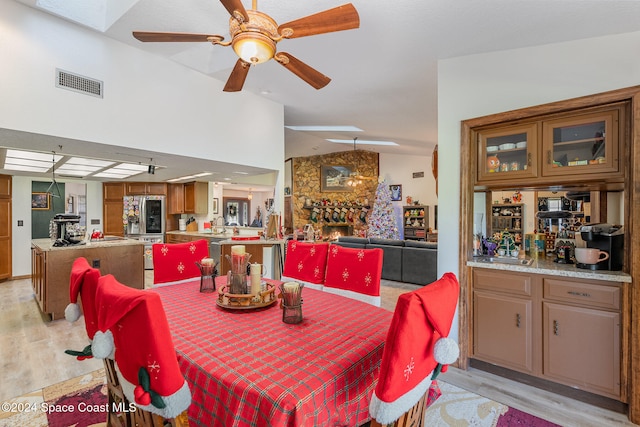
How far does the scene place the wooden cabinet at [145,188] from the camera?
21.6 ft

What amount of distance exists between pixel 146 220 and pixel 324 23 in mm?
6258

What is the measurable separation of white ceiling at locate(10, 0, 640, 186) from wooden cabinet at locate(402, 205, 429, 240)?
516 centimetres

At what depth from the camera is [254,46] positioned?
159cm

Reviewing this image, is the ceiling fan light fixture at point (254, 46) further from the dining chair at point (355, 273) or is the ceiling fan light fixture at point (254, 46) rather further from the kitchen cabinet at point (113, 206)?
the kitchen cabinet at point (113, 206)

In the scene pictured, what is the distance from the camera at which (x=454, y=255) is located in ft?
8.79

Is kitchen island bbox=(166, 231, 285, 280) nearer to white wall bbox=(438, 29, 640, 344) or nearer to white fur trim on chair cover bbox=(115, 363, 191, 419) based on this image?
white wall bbox=(438, 29, 640, 344)

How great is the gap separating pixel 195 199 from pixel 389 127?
437 cm

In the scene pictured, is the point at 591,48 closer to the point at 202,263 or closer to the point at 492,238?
the point at 492,238

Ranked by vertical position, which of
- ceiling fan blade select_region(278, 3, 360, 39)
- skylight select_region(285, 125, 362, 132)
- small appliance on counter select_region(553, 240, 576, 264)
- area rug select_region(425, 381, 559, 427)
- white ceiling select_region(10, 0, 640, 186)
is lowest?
area rug select_region(425, 381, 559, 427)

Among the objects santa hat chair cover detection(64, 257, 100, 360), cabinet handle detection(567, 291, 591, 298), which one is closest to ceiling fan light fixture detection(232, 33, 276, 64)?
santa hat chair cover detection(64, 257, 100, 360)

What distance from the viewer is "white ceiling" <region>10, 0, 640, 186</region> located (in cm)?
198

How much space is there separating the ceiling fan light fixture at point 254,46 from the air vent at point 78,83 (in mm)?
1799

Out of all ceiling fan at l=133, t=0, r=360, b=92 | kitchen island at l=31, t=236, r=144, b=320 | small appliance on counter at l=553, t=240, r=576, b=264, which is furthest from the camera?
kitchen island at l=31, t=236, r=144, b=320

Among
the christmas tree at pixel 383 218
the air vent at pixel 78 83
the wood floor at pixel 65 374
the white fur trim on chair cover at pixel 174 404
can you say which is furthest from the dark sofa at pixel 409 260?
the white fur trim on chair cover at pixel 174 404
